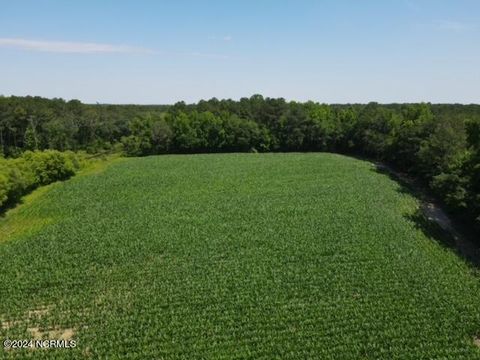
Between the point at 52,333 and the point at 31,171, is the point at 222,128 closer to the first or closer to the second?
the point at 31,171

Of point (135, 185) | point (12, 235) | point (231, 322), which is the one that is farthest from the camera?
point (135, 185)

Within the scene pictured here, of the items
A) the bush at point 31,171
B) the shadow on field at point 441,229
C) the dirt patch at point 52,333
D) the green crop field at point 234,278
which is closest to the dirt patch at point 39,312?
the green crop field at point 234,278

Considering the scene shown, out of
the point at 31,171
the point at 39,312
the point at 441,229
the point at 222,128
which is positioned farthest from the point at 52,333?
the point at 222,128

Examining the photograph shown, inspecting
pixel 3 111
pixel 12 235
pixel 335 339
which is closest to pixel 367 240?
pixel 335 339

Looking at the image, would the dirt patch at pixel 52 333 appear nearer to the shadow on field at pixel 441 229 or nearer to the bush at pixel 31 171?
the bush at pixel 31 171

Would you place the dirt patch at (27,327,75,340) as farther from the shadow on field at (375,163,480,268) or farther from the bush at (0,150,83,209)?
the shadow on field at (375,163,480,268)

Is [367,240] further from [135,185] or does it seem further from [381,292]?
[135,185]

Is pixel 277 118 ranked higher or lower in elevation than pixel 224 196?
higher
